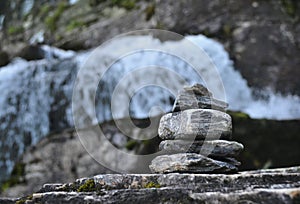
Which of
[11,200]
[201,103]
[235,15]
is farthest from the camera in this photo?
[235,15]

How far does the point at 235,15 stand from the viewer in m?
5.89

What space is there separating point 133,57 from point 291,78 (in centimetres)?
244

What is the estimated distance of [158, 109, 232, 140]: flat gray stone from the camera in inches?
84.6

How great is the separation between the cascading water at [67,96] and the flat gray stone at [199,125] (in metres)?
2.91

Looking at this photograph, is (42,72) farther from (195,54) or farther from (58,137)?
(195,54)

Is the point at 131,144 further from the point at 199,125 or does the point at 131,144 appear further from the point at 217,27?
the point at 199,125

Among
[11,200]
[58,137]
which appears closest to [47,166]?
[58,137]

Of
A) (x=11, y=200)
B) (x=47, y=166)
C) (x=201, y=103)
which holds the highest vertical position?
(x=201, y=103)

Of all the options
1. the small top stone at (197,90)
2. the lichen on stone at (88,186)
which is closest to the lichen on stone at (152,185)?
the lichen on stone at (88,186)

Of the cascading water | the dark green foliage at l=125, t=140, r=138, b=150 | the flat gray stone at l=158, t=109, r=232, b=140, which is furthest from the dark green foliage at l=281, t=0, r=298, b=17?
the flat gray stone at l=158, t=109, r=232, b=140

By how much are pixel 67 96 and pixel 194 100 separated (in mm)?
4116

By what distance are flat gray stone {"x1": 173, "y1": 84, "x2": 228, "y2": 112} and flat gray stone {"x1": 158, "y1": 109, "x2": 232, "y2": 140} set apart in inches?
2.5

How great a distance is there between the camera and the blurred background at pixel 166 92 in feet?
16.6

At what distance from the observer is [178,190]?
1.47m
